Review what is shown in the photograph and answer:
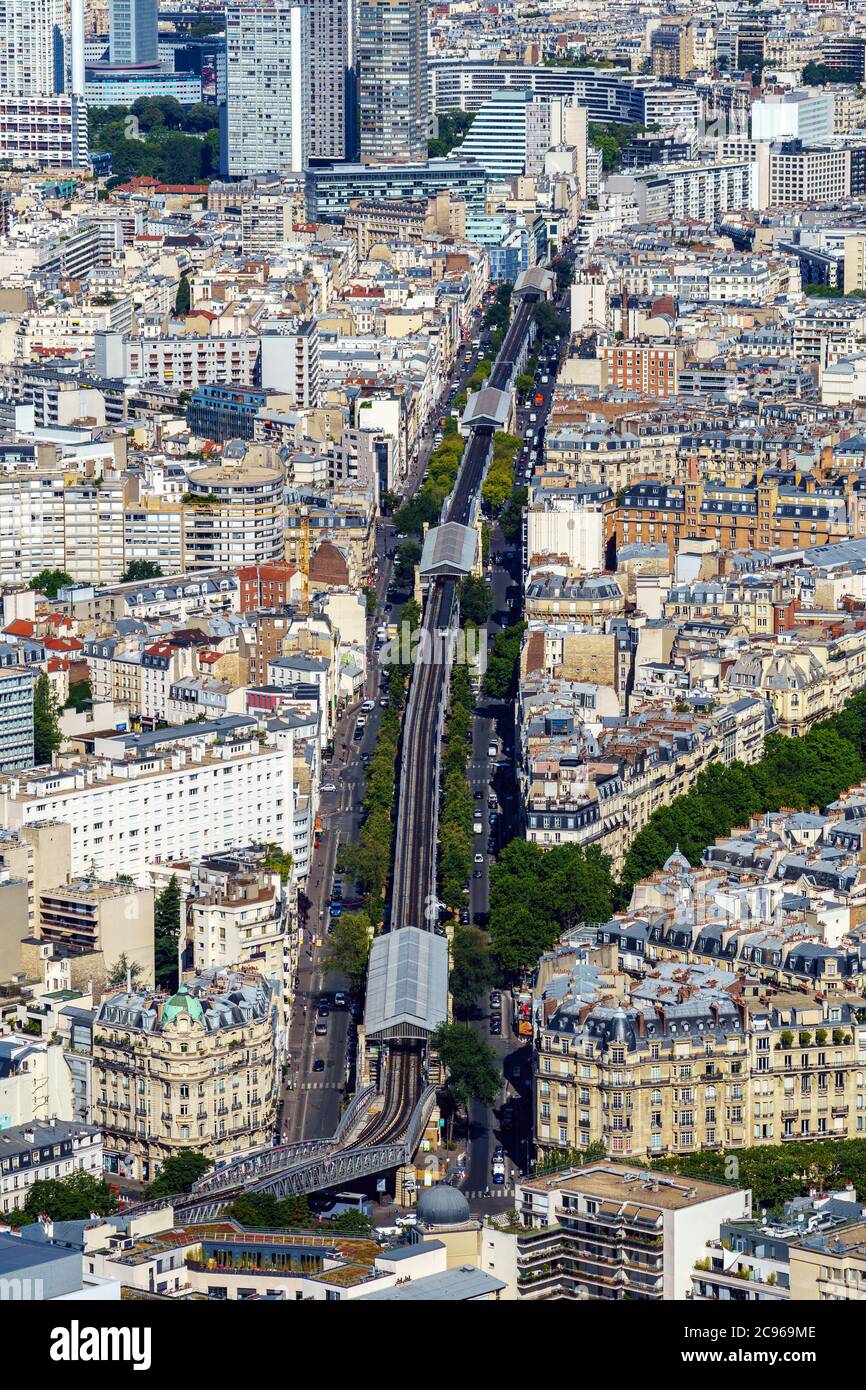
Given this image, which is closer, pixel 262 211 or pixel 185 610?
pixel 185 610

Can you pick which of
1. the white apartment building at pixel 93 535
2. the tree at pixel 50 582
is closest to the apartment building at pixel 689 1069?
the tree at pixel 50 582

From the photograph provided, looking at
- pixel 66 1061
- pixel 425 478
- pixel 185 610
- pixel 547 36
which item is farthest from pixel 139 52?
pixel 66 1061

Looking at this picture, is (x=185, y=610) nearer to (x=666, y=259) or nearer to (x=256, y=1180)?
(x=256, y=1180)

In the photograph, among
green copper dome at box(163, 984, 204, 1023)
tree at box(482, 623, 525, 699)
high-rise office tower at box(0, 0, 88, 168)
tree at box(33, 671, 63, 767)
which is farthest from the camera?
high-rise office tower at box(0, 0, 88, 168)

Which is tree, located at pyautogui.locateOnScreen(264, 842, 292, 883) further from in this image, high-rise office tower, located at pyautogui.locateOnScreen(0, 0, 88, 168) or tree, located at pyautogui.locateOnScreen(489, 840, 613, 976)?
high-rise office tower, located at pyautogui.locateOnScreen(0, 0, 88, 168)

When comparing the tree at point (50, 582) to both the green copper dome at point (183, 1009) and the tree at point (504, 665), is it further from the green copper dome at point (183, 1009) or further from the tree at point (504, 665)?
the green copper dome at point (183, 1009)

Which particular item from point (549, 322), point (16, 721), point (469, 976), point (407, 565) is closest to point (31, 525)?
point (407, 565)

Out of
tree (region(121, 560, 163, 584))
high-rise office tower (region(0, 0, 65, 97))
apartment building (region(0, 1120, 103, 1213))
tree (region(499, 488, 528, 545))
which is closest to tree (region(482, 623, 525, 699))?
tree (region(121, 560, 163, 584))
